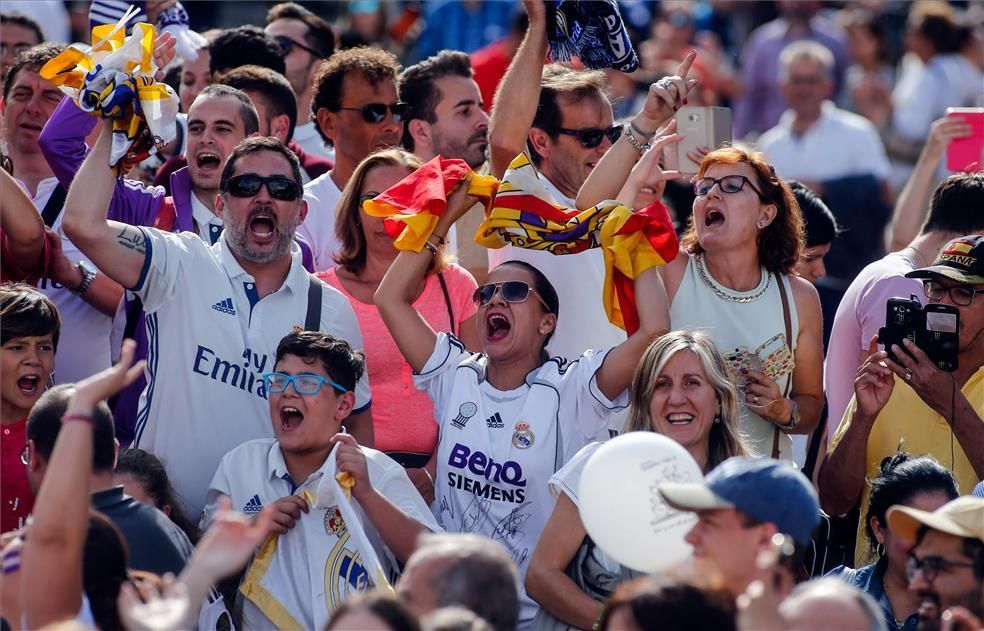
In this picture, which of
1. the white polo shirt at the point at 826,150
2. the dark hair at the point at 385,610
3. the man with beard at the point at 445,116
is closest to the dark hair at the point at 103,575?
the dark hair at the point at 385,610

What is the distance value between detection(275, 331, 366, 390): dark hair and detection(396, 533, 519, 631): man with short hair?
152 centimetres

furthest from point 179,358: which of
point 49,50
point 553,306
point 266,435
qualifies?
point 49,50

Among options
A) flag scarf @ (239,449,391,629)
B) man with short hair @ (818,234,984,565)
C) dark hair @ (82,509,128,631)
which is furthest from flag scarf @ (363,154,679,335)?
dark hair @ (82,509,128,631)

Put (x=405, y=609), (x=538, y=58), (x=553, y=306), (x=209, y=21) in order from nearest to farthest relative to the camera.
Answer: (x=405, y=609), (x=553, y=306), (x=538, y=58), (x=209, y=21)

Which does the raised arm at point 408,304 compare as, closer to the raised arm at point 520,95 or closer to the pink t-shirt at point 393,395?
the pink t-shirt at point 393,395

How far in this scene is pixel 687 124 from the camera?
6867mm

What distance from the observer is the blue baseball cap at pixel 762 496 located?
4215mm

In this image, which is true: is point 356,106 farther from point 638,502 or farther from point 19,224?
point 638,502

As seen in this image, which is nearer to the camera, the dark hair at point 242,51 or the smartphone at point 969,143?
the smartphone at point 969,143

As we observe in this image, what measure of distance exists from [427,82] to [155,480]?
3.00 metres

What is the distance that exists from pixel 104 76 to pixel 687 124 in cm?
262

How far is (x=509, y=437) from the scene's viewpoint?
5.63 m

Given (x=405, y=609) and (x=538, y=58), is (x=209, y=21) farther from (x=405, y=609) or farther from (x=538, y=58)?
(x=405, y=609)

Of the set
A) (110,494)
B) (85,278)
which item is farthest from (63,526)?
(85,278)
